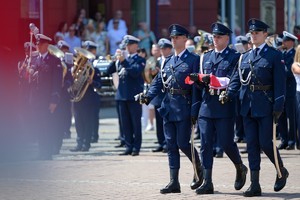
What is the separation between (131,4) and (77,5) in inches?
159

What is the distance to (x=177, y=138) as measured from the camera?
10.5 m

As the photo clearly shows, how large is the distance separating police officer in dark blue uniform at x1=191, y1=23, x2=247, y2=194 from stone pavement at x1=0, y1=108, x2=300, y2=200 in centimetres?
23

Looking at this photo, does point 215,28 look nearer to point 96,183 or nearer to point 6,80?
point 96,183

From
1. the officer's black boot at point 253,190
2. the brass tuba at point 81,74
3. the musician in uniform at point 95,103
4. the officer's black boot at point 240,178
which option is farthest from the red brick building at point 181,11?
the officer's black boot at point 253,190

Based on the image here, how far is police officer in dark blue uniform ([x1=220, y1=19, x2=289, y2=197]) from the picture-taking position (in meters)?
9.98

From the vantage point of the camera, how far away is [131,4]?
29578 millimetres

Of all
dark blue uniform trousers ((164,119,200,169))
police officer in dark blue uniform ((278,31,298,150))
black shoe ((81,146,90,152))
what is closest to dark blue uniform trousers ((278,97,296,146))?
police officer in dark blue uniform ((278,31,298,150))

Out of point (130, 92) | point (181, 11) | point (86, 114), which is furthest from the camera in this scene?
point (181, 11)

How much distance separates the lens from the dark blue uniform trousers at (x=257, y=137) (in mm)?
10016

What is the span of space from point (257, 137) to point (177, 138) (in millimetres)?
→ 908

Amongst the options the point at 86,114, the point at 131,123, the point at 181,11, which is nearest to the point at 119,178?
the point at 131,123

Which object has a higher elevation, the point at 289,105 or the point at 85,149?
the point at 289,105

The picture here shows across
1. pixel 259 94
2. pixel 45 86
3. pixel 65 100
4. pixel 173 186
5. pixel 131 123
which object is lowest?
pixel 131 123

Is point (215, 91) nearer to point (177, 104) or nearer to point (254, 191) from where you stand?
→ point (177, 104)
